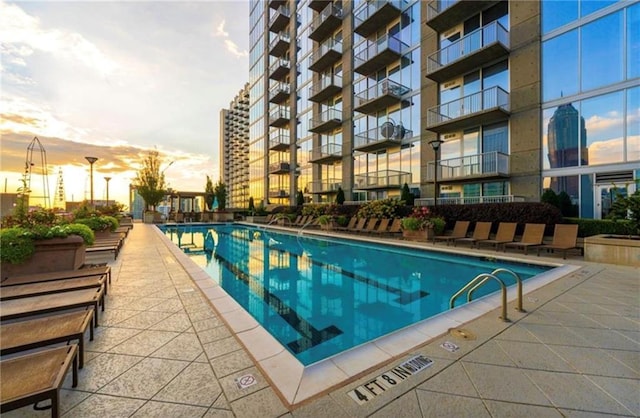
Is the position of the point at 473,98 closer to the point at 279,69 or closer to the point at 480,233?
the point at 480,233

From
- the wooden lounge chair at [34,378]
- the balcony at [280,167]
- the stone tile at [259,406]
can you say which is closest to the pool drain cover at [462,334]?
the stone tile at [259,406]

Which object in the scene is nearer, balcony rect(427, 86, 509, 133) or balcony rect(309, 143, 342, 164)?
balcony rect(427, 86, 509, 133)

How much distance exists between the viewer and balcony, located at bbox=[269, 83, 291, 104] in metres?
28.2

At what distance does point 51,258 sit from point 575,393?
7.18 metres

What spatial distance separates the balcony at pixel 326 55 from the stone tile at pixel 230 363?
73.5 feet

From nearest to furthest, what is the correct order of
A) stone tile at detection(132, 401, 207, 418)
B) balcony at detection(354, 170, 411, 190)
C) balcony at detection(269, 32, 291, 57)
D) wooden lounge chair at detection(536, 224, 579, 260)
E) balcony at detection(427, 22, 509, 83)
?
stone tile at detection(132, 401, 207, 418), wooden lounge chair at detection(536, 224, 579, 260), balcony at detection(427, 22, 509, 83), balcony at detection(354, 170, 411, 190), balcony at detection(269, 32, 291, 57)

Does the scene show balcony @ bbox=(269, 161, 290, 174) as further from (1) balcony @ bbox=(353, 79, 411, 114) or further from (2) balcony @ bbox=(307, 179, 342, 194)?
(1) balcony @ bbox=(353, 79, 411, 114)

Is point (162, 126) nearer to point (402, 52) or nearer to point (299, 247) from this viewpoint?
point (299, 247)

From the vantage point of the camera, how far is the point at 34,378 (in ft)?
5.35

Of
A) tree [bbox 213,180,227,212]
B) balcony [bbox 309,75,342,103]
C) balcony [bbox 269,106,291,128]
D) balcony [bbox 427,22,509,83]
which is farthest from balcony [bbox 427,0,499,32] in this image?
tree [bbox 213,180,227,212]

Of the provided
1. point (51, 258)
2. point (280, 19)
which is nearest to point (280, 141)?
point (280, 19)

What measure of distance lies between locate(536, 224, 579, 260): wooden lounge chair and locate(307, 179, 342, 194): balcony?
45.4 ft

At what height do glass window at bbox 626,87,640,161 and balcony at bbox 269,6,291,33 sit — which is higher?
balcony at bbox 269,6,291,33

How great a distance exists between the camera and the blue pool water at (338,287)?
4148 mm
